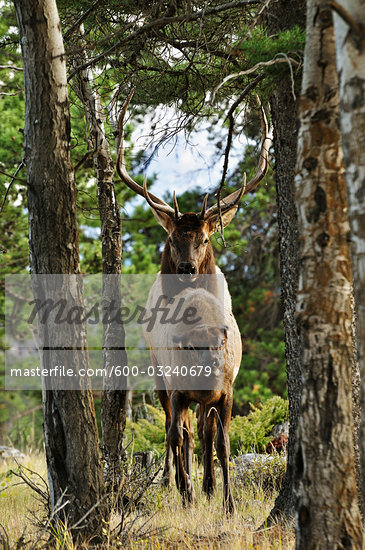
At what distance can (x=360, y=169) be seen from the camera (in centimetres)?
282

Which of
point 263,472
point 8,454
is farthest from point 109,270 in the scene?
point 8,454

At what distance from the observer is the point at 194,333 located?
18.9 ft

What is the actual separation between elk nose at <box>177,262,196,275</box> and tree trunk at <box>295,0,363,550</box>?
3316 mm

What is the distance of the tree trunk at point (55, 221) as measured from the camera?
4.32 meters

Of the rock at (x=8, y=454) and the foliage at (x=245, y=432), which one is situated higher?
the foliage at (x=245, y=432)

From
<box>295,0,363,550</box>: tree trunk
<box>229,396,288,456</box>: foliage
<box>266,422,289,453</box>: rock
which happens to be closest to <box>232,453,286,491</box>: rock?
<box>266,422,289,453</box>: rock

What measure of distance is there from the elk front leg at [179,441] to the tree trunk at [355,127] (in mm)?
3311

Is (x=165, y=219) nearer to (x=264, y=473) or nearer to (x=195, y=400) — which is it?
(x=195, y=400)

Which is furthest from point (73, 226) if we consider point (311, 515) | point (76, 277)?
point (311, 515)

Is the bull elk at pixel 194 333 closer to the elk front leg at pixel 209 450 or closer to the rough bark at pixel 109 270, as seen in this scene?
the elk front leg at pixel 209 450

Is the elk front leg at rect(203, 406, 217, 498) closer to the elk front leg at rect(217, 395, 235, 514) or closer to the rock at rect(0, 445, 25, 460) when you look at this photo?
the elk front leg at rect(217, 395, 235, 514)

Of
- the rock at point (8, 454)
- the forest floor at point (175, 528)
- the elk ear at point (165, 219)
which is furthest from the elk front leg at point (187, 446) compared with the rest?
the rock at point (8, 454)

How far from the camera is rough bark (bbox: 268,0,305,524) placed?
16.7ft

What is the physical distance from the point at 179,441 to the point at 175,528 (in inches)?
53.0
